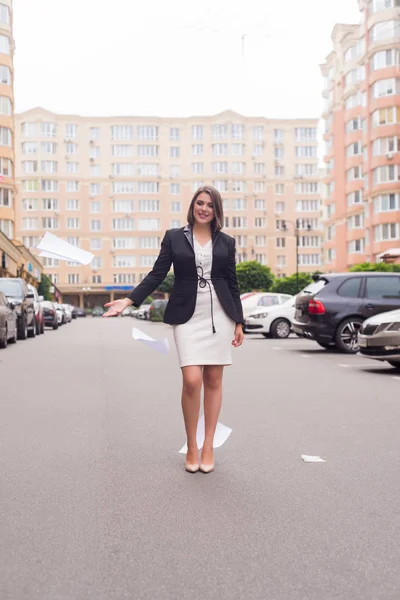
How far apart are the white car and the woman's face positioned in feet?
66.8

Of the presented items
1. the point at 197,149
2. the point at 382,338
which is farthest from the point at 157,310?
the point at 197,149

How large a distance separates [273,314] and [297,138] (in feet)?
311

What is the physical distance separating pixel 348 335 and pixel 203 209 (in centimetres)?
1294

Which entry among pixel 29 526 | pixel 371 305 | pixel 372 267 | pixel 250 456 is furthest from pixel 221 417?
pixel 372 267

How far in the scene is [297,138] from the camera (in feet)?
388

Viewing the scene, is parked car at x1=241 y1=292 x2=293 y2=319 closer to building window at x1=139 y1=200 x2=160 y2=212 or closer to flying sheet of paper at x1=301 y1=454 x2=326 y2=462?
flying sheet of paper at x1=301 y1=454 x2=326 y2=462

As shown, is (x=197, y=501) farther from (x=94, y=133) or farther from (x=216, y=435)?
(x=94, y=133)

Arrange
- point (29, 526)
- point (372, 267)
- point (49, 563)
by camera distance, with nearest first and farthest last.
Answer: point (49, 563)
point (29, 526)
point (372, 267)

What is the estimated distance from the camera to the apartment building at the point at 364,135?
59.3 metres

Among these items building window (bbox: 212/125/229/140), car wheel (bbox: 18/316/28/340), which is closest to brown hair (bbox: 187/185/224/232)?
car wheel (bbox: 18/316/28/340)

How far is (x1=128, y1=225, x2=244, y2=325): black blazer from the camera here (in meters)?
5.95

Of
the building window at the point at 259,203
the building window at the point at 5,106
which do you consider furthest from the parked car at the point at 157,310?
the building window at the point at 259,203

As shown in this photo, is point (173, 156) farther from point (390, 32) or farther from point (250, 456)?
point (250, 456)

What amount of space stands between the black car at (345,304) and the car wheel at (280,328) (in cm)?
808
